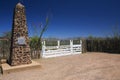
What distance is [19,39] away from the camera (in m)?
7.75

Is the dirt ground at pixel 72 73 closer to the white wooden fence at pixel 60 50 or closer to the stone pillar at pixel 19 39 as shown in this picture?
the stone pillar at pixel 19 39

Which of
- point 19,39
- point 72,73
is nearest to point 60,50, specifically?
point 19,39

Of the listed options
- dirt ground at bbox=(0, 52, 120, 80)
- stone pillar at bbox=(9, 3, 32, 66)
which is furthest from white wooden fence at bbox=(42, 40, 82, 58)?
dirt ground at bbox=(0, 52, 120, 80)

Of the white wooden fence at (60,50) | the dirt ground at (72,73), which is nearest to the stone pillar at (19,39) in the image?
the dirt ground at (72,73)

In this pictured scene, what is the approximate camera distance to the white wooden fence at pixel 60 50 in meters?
11.6

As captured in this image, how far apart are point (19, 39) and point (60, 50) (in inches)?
220

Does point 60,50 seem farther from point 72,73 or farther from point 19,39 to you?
point 72,73

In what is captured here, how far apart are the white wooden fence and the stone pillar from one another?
3.51 meters

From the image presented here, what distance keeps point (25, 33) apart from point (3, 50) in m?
2.69

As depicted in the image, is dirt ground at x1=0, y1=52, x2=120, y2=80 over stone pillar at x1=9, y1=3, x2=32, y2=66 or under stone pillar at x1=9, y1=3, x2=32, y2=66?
under

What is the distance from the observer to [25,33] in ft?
26.1

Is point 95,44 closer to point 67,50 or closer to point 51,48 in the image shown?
point 67,50

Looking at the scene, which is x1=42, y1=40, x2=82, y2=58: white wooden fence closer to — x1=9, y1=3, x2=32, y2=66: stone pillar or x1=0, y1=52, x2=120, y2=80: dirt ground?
x1=9, y1=3, x2=32, y2=66: stone pillar

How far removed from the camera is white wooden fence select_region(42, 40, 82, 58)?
11.6 meters
